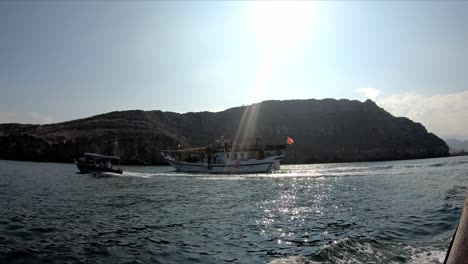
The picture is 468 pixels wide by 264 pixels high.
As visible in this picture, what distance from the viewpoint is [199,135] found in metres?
169

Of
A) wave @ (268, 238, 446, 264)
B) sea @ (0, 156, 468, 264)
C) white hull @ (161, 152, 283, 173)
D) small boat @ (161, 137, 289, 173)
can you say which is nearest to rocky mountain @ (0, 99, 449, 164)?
small boat @ (161, 137, 289, 173)

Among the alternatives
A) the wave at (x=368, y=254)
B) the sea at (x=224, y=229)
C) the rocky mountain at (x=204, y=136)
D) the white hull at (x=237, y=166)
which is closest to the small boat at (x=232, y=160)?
the white hull at (x=237, y=166)

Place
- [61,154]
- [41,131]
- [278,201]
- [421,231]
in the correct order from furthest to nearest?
[41,131] < [61,154] < [278,201] < [421,231]

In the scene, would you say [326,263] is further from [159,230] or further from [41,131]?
[41,131]

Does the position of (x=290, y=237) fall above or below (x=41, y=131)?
below

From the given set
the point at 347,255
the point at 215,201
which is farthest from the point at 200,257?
the point at 215,201

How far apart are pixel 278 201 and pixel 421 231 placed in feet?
38.6

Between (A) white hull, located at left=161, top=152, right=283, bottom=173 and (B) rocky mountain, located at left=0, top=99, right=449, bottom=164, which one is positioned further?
(B) rocky mountain, located at left=0, top=99, right=449, bottom=164

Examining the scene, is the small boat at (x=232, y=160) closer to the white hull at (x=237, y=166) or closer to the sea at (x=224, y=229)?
the white hull at (x=237, y=166)

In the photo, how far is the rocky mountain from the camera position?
117 meters

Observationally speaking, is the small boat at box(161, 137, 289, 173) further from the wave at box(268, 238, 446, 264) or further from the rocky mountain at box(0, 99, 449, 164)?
the wave at box(268, 238, 446, 264)

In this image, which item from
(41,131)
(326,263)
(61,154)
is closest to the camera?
(326,263)

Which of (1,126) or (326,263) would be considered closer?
(326,263)

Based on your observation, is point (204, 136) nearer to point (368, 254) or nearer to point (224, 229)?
point (224, 229)
